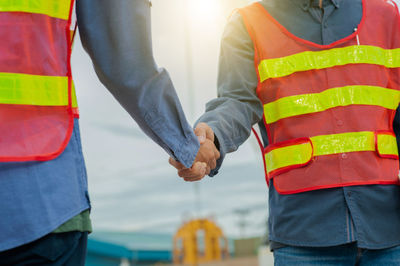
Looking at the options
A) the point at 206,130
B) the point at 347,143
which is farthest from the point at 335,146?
the point at 206,130

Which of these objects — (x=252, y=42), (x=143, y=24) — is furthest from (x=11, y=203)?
(x=252, y=42)

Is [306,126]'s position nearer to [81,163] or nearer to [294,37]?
[294,37]

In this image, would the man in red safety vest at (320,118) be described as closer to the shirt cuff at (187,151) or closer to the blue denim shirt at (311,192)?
the blue denim shirt at (311,192)

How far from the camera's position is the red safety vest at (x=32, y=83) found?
0.87 metres

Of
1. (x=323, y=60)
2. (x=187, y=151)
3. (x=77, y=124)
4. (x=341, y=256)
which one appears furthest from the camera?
(x=323, y=60)

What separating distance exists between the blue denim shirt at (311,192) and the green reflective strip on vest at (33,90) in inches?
25.6

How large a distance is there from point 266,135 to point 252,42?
32 centimetres

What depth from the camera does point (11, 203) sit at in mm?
838

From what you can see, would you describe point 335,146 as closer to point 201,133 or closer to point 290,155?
point 290,155

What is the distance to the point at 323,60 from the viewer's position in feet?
5.11

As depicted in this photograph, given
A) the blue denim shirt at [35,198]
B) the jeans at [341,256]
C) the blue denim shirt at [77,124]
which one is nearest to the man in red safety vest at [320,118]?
the jeans at [341,256]

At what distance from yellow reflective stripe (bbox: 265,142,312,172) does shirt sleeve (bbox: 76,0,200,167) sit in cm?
54

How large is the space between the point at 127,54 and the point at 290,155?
0.68 meters

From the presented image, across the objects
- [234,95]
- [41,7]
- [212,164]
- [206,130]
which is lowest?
[212,164]
